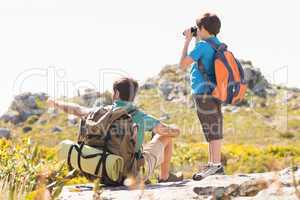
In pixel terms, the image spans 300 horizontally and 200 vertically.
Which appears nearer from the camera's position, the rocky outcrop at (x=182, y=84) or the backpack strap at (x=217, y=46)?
the backpack strap at (x=217, y=46)

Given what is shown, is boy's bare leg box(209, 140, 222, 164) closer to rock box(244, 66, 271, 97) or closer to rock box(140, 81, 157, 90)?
rock box(244, 66, 271, 97)

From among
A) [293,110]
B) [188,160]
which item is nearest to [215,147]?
[188,160]

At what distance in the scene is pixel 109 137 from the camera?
564 cm

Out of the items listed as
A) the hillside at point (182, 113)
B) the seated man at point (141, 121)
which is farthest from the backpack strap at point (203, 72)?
the hillside at point (182, 113)

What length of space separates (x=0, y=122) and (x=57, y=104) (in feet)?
236

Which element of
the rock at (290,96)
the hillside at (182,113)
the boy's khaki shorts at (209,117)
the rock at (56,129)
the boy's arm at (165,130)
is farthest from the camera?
the rock at (290,96)

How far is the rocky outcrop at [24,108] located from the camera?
74.8 meters

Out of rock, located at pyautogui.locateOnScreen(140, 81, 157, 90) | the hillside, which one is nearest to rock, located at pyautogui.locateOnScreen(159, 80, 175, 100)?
the hillside

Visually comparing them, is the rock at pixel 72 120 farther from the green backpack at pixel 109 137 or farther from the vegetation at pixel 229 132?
the green backpack at pixel 109 137

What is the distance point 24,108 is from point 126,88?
242 feet

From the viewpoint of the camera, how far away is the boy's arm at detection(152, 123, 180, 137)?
589 centimetres

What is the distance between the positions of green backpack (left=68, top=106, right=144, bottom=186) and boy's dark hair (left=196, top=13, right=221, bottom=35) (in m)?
1.35

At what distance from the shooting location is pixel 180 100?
68.9 meters

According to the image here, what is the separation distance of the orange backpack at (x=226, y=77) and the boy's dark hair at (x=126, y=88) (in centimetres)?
85
